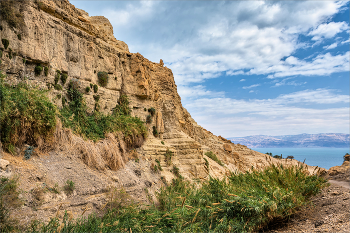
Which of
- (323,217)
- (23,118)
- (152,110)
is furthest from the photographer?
(152,110)

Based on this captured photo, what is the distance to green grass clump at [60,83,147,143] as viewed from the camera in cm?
1633

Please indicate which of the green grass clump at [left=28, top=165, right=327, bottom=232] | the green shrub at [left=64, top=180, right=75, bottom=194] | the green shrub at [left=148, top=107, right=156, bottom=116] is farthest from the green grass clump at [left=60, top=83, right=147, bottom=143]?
the green grass clump at [left=28, top=165, right=327, bottom=232]

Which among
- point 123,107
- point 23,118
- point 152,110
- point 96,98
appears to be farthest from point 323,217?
point 152,110

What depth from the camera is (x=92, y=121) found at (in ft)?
59.8

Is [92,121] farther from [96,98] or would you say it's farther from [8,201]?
[8,201]

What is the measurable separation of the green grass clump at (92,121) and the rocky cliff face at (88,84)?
866mm

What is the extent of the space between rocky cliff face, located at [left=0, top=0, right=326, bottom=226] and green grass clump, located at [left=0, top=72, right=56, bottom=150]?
40.4 inches

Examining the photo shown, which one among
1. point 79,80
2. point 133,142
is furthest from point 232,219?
point 79,80

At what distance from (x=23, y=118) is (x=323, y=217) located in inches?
545

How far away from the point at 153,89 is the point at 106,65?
25.3 ft

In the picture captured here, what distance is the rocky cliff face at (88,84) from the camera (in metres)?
12.3

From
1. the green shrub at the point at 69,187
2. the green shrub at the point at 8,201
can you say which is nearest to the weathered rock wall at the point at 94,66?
the green shrub at the point at 8,201

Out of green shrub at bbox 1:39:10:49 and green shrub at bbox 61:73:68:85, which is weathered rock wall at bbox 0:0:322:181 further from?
green shrub at bbox 61:73:68:85

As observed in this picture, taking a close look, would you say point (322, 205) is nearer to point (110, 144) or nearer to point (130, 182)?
point (130, 182)
